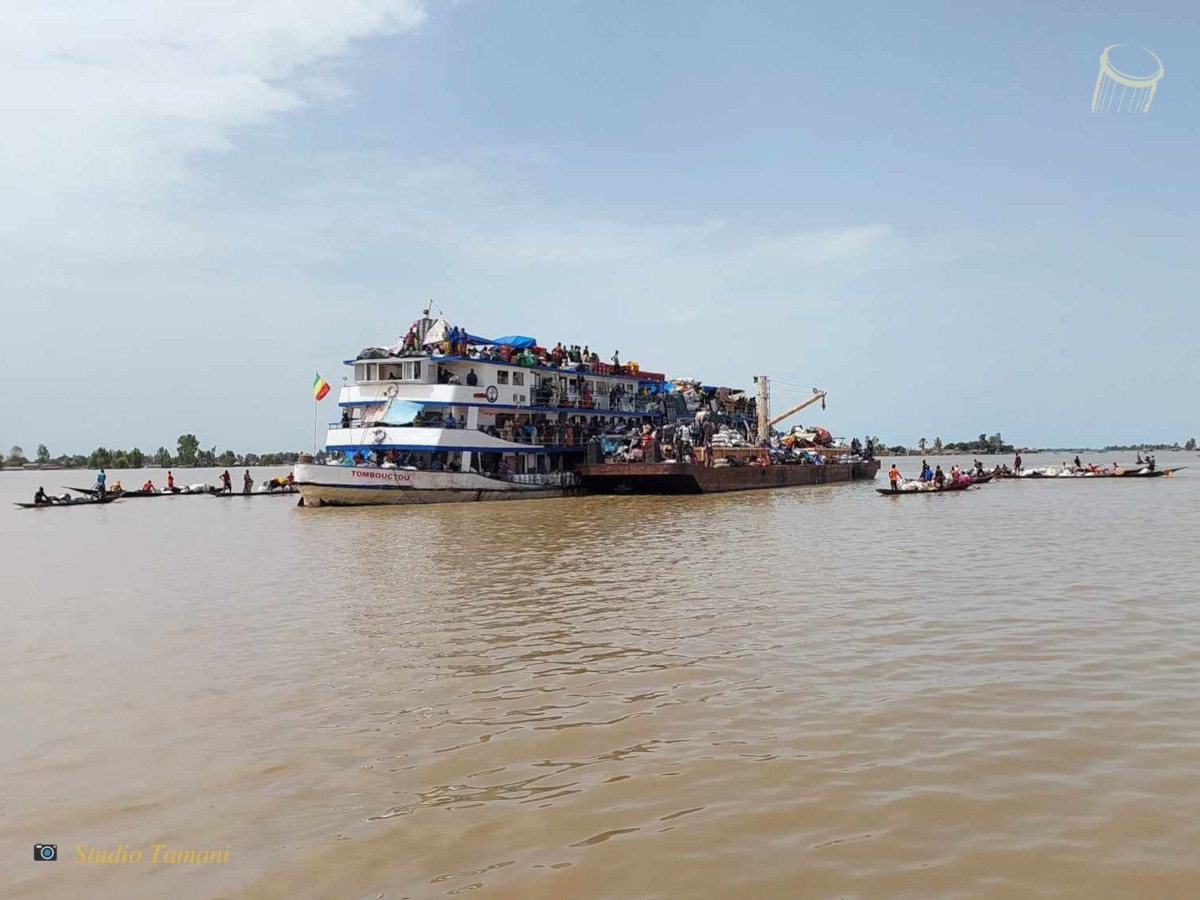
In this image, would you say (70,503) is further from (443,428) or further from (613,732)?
(613,732)

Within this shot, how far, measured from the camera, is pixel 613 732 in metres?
7.31

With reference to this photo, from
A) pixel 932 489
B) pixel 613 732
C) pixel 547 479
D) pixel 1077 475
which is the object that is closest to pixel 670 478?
pixel 547 479

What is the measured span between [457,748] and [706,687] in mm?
2784

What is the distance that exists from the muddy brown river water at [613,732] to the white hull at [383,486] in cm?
1795

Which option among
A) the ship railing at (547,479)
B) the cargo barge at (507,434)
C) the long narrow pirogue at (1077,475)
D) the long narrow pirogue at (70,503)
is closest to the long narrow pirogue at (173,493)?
the long narrow pirogue at (70,503)

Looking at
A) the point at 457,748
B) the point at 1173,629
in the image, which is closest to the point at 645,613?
the point at 457,748

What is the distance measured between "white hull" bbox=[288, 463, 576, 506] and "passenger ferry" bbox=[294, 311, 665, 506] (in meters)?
0.04

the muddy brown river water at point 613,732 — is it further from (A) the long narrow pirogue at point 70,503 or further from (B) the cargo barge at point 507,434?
(A) the long narrow pirogue at point 70,503

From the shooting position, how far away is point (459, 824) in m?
5.59

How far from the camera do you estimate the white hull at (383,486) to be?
34.6 meters

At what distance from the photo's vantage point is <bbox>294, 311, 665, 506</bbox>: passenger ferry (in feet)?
117

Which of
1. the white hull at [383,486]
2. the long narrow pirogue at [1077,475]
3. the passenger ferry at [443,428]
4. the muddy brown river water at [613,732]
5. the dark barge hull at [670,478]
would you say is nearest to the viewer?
the muddy brown river water at [613,732]

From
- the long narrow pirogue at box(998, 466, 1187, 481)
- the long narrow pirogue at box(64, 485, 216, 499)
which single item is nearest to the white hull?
the long narrow pirogue at box(64, 485, 216, 499)

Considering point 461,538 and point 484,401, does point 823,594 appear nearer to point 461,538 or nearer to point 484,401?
point 461,538
